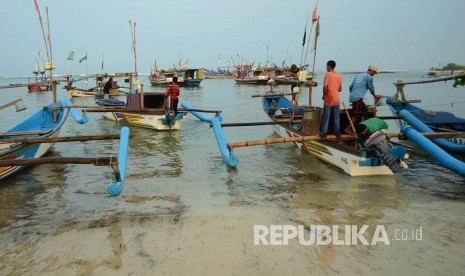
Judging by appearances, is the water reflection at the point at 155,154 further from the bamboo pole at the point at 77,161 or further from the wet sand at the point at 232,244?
the bamboo pole at the point at 77,161

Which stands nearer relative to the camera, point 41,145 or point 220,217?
point 220,217

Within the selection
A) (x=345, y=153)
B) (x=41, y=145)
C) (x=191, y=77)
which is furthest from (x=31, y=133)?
(x=191, y=77)

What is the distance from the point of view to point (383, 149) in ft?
21.8

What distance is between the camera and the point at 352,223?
5.30 metres

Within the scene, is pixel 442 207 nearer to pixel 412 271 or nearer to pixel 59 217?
pixel 412 271

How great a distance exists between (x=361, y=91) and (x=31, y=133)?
914 centimetres

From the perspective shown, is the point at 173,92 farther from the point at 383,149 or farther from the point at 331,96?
the point at 383,149

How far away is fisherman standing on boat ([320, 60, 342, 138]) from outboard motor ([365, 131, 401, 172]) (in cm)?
113

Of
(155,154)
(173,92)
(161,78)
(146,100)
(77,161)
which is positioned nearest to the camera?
(77,161)

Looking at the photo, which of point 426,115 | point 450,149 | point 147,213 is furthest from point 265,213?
point 426,115

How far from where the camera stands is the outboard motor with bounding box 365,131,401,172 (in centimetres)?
655

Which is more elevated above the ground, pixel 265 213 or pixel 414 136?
pixel 414 136

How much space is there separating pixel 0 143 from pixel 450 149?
1171cm

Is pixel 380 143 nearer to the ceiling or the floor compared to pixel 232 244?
nearer to the ceiling
